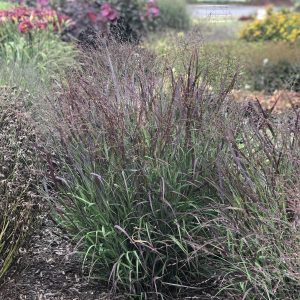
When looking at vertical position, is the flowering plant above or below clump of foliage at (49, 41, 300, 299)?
below

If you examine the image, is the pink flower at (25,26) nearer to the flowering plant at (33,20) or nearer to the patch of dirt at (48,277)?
the flowering plant at (33,20)

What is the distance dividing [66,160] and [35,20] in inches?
216

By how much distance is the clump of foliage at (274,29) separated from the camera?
13.0m

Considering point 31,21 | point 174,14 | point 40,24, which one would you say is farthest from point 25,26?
point 174,14

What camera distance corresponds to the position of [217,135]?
11.6ft

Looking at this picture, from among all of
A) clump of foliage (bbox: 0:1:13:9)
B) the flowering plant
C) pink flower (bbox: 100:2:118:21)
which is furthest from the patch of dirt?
clump of foliage (bbox: 0:1:13:9)

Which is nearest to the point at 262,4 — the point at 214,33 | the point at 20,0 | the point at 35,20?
the point at 214,33

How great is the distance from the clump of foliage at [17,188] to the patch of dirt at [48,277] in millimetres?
100

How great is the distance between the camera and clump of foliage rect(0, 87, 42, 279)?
129 inches

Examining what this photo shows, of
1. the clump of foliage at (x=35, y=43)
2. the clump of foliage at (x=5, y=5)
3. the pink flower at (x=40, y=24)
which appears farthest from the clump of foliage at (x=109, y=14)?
the clump of foliage at (x=5, y=5)

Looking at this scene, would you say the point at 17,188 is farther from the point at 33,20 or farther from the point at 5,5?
the point at 5,5

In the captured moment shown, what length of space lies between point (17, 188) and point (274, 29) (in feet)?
36.8

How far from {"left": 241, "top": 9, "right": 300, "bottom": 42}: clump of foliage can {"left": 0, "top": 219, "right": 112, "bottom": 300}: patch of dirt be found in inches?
377

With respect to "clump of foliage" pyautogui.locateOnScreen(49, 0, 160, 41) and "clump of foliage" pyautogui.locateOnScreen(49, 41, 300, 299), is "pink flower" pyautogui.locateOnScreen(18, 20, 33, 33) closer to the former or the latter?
"clump of foliage" pyautogui.locateOnScreen(49, 0, 160, 41)
